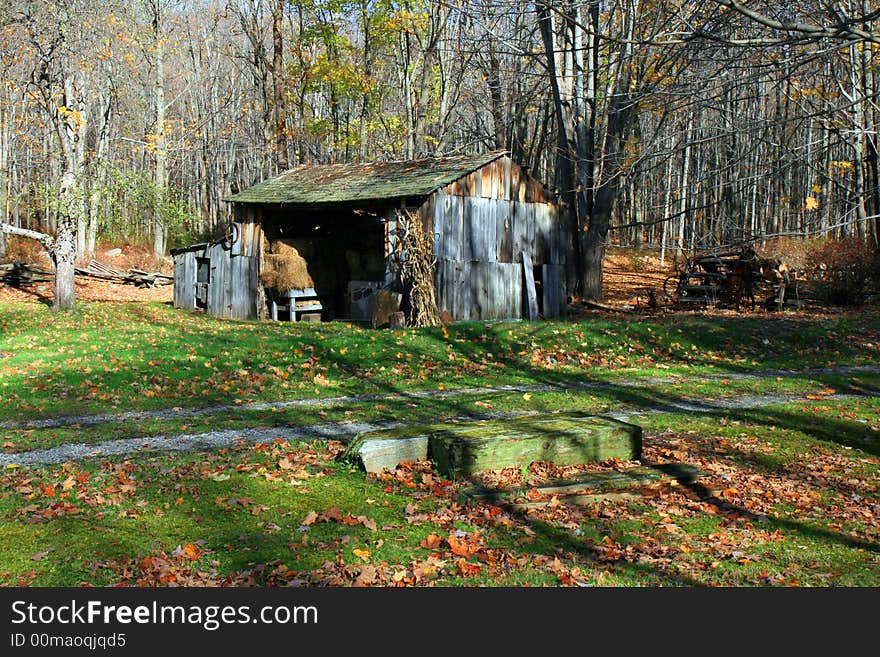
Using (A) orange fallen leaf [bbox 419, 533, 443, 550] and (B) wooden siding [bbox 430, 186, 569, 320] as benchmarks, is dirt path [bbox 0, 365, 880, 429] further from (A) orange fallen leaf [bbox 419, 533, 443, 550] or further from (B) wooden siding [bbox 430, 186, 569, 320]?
(B) wooden siding [bbox 430, 186, 569, 320]

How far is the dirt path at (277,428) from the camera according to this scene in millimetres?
9555

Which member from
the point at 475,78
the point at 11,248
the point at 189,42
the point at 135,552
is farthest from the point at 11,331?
the point at 189,42

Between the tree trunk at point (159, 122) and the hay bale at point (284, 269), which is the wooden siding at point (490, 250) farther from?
the tree trunk at point (159, 122)

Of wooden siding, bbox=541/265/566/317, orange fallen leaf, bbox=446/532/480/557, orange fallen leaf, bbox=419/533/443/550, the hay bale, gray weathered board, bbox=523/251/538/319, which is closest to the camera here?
orange fallen leaf, bbox=446/532/480/557

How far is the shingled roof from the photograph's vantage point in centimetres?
2319

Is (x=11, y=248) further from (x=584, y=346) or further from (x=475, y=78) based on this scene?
(x=584, y=346)

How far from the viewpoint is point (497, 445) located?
27.2ft

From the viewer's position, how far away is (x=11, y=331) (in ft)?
Result: 68.4

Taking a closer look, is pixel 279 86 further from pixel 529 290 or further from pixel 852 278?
pixel 852 278

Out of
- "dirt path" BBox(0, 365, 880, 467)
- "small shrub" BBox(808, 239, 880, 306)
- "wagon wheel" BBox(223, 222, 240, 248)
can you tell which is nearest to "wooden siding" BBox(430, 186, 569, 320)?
"wagon wheel" BBox(223, 222, 240, 248)

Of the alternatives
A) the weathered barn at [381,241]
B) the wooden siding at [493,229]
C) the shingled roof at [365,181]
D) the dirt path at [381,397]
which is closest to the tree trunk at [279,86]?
the weathered barn at [381,241]

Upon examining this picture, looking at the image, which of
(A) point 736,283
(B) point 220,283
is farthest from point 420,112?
(A) point 736,283

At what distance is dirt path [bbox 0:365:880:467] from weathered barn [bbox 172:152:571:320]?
9.14 meters

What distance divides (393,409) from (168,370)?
15.6ft
